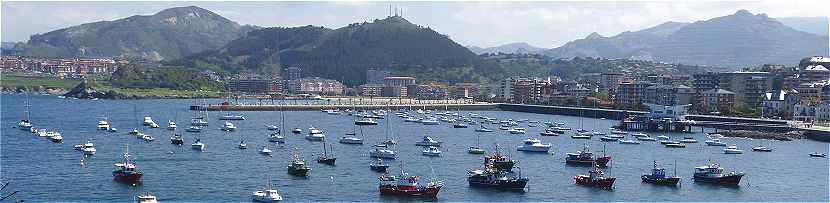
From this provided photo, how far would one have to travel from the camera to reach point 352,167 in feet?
146

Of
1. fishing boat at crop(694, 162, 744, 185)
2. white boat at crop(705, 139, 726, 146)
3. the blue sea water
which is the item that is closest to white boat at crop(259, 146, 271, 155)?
the blue sea water

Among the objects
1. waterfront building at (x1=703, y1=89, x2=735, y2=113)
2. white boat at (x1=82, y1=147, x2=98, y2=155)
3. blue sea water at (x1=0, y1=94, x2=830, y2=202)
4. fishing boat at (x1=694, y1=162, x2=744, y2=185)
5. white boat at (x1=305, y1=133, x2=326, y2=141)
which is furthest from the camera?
waterfront building at (x1=703, y1=89, x2=735, y2=113)

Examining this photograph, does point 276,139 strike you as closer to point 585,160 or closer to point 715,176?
point 585,160

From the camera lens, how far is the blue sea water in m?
37.0

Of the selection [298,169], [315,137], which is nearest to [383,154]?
[298,169]

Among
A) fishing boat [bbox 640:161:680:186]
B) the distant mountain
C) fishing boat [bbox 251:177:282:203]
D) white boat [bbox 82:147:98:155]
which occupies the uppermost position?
the distant mountain

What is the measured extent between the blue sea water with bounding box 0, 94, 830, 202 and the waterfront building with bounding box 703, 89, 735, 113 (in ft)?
102

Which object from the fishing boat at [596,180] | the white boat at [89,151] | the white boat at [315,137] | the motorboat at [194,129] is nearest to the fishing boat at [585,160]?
the fishing boat at [596,180]

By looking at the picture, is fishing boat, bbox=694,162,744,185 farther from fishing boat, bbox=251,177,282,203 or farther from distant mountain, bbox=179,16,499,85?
distant mountain, bbox=179,16,499,85

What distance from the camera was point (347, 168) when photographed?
4412 centimetres

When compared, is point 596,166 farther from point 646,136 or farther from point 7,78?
point 7,78

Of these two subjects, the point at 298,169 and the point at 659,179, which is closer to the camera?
the point at 659,179

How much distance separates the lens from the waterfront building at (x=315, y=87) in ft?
522

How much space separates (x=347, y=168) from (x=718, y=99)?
6124 centimetres
